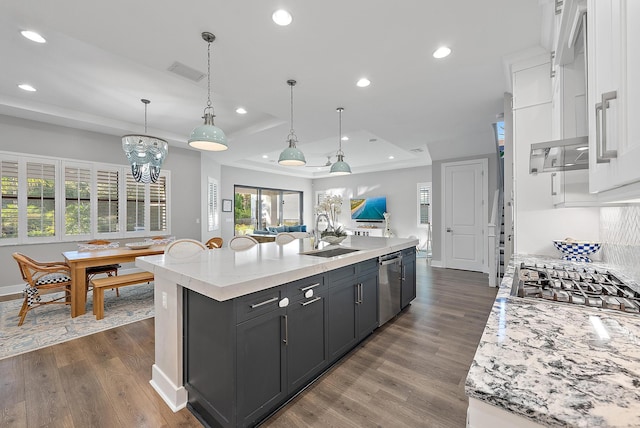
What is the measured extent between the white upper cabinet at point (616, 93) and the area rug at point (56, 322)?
4.06 m

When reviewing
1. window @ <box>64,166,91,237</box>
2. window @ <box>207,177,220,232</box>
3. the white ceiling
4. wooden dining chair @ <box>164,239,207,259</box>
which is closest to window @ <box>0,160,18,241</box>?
window @ <box>64,166,91,237</box>

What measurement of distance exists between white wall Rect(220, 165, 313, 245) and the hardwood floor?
523 centimetres

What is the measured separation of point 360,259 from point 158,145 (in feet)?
11.1

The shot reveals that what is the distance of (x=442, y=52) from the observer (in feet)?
8.14

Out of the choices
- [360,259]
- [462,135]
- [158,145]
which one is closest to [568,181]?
[360,259]

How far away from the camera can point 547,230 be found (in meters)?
2.24

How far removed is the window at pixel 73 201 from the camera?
13.7ft

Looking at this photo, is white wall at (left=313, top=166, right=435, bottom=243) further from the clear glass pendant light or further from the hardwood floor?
the clear glass pendant light

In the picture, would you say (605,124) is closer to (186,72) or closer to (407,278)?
(407,278)

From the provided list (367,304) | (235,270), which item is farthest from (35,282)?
(367,304)

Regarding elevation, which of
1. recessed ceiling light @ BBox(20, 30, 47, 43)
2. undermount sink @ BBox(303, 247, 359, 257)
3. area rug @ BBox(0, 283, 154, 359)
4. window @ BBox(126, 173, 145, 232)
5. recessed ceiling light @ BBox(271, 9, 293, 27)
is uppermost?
recessed ceiling light @ BBox(20, 30, 47, 43)

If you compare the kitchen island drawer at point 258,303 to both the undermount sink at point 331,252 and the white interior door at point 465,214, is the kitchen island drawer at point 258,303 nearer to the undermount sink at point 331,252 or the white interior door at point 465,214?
the undermount sink at point 331,252

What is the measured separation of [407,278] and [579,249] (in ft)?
5.83

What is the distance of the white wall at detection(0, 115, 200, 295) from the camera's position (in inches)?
163
